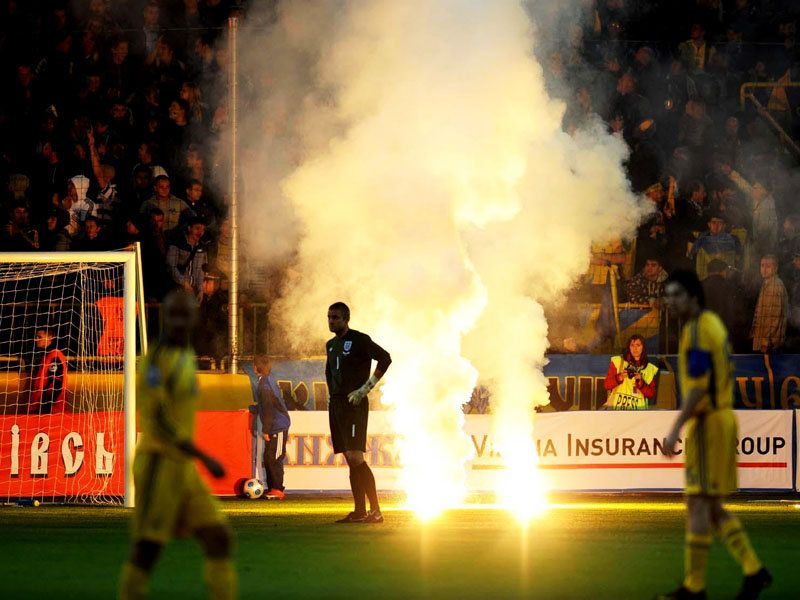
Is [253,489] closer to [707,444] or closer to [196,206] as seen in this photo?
[196,206]

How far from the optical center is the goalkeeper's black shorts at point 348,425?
13219 mm

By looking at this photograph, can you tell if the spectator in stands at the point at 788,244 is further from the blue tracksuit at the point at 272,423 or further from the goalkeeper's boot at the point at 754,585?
the goalkeeper's boot at the point at 754,585

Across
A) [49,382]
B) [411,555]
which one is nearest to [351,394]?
[411,555]

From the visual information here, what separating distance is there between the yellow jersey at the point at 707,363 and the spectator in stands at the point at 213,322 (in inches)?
467

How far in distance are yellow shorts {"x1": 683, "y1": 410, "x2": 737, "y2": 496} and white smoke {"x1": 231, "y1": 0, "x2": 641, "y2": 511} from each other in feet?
23.3

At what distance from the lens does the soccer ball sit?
17.3 meters

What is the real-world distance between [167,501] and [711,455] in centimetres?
306

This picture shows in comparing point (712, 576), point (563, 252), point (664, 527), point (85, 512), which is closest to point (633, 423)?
point (563, 252)

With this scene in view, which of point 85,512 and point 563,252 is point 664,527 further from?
point 563,252

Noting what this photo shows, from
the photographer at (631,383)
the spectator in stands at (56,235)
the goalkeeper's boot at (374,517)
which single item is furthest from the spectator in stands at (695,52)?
the goalkeeper's boot at (374,517)

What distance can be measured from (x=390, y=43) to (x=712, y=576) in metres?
9.47

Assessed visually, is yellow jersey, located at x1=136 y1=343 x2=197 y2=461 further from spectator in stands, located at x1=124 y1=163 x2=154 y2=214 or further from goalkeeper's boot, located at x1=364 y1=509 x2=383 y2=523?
spectator in stands, located at x1=124 y1=163 x2=154 y2=214

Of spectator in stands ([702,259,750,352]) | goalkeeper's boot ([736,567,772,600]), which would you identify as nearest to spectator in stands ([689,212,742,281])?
spectator in stands ([702,259,750,352])

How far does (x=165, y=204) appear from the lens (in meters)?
20.6
